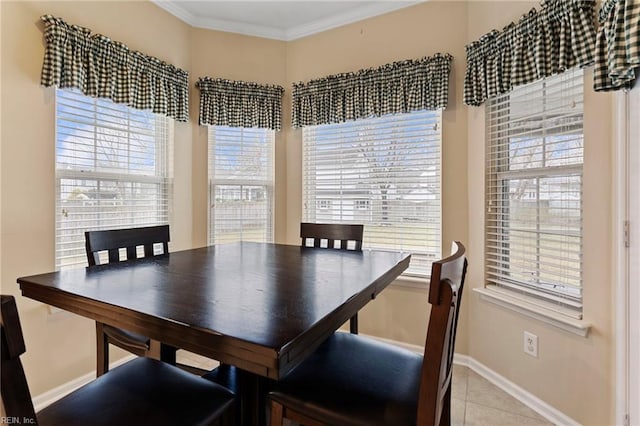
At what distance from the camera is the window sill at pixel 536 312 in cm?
162

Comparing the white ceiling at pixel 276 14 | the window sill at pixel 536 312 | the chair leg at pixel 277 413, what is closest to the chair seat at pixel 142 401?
the chair leg at pixel 277 413

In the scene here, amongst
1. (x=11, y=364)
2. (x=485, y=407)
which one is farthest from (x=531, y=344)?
(x=11, y=364)

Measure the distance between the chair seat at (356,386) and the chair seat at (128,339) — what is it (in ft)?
2.52

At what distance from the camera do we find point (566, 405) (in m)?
1.71

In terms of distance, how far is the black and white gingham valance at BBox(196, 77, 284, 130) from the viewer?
2773 mm

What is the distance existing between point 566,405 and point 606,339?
1.49 feet

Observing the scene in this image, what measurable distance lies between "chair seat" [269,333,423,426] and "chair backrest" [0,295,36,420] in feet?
2.15

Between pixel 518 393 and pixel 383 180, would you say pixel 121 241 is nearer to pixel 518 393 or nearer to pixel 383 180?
pixel 383 180

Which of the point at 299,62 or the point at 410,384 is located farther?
the point at 299,62

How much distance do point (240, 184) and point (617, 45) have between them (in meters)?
2.56

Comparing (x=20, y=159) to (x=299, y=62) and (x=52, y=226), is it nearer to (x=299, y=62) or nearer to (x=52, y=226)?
(x=52, y=226)

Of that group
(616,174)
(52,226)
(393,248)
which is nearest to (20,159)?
(52,226)

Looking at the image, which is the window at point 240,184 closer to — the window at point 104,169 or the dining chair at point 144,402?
the window at point 104,169

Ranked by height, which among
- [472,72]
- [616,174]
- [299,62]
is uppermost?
[299,62]
